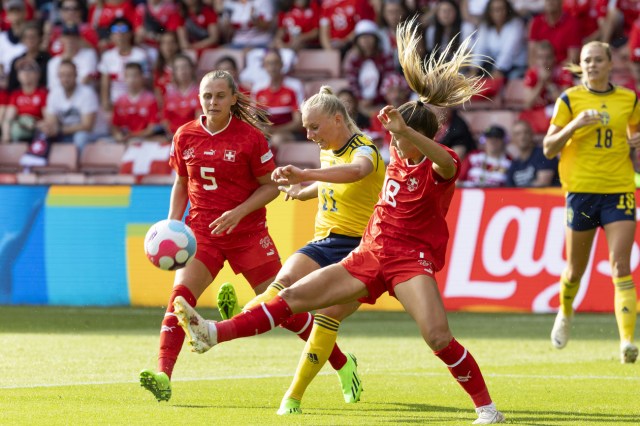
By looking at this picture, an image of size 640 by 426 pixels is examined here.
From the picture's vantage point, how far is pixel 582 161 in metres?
10.6

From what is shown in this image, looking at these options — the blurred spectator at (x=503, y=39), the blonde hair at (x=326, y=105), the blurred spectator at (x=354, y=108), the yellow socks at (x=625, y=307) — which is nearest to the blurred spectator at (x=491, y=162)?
the blurred spectator at (x=354, y=108)

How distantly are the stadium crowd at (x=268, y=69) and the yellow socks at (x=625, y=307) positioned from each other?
5292 mm

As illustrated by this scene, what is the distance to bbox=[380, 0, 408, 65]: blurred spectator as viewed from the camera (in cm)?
1853

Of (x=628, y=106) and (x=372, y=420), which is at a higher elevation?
(x=628, y=106)

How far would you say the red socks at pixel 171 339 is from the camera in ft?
26.2

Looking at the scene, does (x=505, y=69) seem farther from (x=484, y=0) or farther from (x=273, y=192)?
(x=273, y=192)

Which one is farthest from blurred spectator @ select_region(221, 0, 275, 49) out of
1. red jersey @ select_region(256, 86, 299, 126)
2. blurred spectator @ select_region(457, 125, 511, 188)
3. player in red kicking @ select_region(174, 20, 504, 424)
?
player in red kicking @ select_region(174, 20, 504, 424)

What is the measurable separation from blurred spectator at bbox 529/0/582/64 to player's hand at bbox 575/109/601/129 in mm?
7669

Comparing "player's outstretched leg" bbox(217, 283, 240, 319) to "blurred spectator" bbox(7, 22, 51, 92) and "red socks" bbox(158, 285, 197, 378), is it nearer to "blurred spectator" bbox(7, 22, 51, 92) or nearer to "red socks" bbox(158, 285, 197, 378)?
"red socks" bbox(158, 285, 197, 378)

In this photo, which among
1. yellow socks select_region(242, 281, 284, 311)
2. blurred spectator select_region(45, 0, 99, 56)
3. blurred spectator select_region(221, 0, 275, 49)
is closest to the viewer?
yellow socks select_region(242, 281, 284, 311)

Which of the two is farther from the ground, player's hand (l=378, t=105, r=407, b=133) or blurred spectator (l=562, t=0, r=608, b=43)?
player's hand (l=378, t=105, r=407, b=133)

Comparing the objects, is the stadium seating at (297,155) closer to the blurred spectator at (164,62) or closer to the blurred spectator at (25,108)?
the blurred spectator at (164,62)

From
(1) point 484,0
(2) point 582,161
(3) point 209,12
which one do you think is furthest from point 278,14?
(2) point 582,161

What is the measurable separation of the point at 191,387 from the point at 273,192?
59.9 inches
